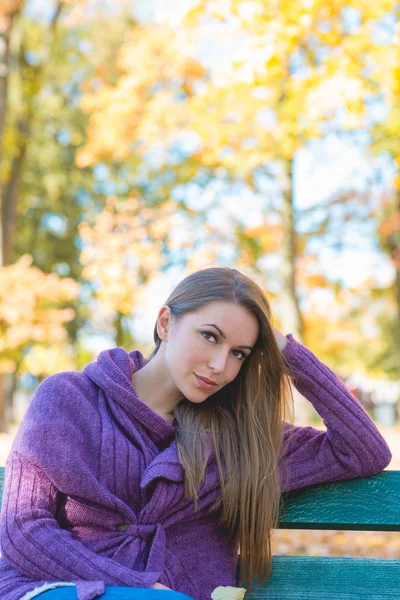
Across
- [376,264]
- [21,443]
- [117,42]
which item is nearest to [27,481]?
[21,443]

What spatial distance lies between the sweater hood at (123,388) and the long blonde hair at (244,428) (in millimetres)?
84

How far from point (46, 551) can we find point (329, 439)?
3.18 ft

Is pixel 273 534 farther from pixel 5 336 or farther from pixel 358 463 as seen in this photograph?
pixel 5 336

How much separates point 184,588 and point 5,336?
28.8 feet

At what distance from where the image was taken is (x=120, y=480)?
7.70 ft

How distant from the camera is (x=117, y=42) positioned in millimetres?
21031

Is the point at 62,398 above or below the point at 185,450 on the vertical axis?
above

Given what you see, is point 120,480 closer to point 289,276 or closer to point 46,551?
point 46,551

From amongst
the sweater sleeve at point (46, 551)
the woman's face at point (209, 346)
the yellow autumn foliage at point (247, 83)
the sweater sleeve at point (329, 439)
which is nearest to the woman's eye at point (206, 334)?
the woman's face at point (209, 346)

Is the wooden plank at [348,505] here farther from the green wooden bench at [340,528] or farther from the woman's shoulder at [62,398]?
the woman's shoulder at [62,398]

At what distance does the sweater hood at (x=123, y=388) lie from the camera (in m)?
2.46

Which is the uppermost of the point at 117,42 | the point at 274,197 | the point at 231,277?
the point at 117,42

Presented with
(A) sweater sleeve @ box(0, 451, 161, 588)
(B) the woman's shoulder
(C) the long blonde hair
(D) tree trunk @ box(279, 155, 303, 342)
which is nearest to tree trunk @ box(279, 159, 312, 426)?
(D) tree trunk @ box(279, 155, 303, 342)

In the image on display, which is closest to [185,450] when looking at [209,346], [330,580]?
[209,346]
